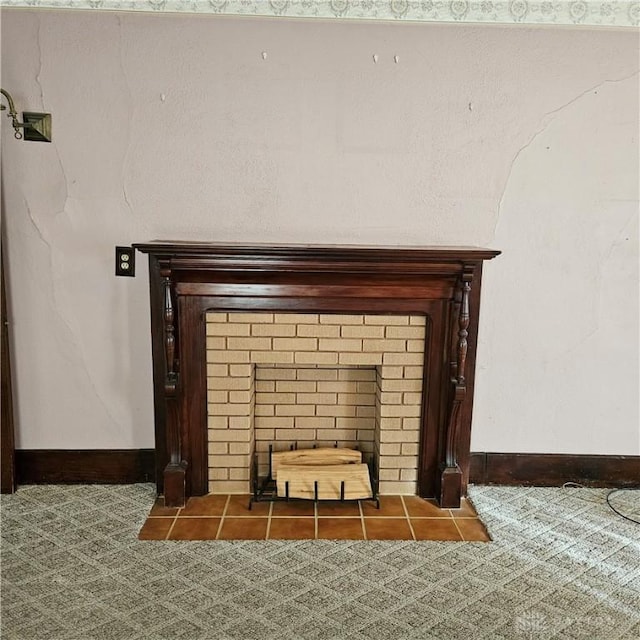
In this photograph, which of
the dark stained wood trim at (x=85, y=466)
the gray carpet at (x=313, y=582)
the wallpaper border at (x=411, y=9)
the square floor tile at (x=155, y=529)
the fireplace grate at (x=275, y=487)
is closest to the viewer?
the gray carpet at (x=313, y=582)

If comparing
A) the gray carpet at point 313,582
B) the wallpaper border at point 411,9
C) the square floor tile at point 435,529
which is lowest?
the gray carpet at point 313,582

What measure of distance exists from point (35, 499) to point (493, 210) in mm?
2212

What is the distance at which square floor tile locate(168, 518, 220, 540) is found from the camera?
2.26 meters

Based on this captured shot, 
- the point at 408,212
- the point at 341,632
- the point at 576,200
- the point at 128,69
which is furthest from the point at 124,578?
the point at 576,200

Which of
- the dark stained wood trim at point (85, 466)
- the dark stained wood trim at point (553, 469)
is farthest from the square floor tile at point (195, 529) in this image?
the dark stained wood trim at point (553, 469)

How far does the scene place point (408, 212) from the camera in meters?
2.50

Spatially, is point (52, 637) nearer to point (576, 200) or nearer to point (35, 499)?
point (35, 499)

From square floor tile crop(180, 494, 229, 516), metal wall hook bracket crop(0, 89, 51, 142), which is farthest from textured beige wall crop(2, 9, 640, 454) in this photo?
square floor tile crop(180, 494, 229, 516)

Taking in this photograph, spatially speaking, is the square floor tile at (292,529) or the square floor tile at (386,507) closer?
the square floor tile at (292,529)

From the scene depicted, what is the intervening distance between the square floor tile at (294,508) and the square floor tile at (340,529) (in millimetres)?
81

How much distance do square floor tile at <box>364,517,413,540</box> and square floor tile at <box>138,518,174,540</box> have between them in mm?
753

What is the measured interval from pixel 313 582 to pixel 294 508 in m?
0.49

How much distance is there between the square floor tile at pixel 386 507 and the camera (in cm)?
245

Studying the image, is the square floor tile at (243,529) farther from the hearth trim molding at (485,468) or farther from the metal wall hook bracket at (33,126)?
the metal wall hook bracket at (33,126)
